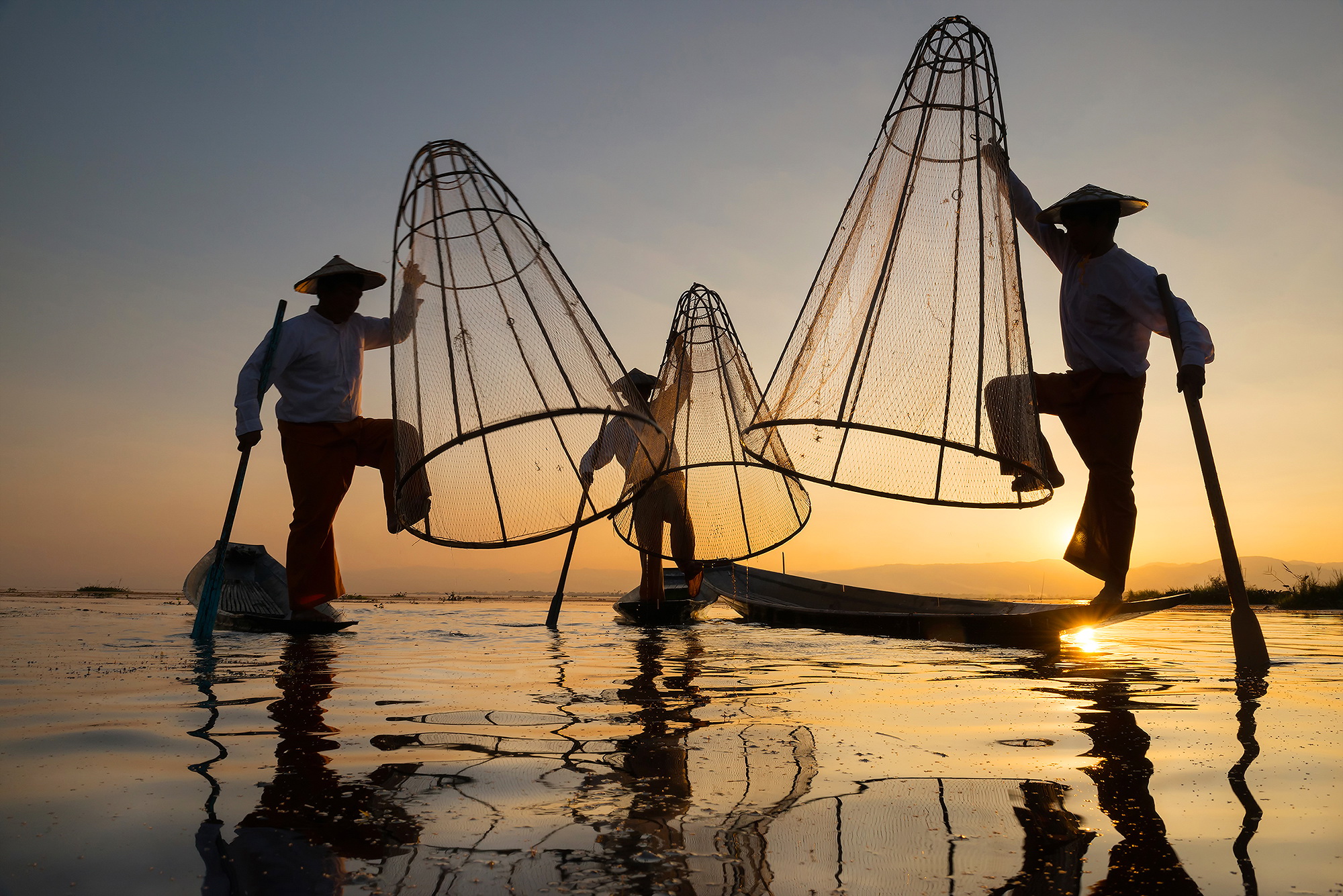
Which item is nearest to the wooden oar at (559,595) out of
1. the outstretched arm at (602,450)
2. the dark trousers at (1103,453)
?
the outstretched arm at (602,450)

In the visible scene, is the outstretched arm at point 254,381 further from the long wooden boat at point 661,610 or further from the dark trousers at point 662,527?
the long wooden boat at point 661,610

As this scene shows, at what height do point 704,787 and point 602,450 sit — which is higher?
point 602,450

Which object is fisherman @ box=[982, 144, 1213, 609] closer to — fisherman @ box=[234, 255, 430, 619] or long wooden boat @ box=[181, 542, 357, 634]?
fisherman @ box=[234, 255, 430, 619]

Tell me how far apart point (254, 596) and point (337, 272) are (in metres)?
3.59

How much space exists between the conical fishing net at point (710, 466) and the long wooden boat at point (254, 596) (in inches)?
123

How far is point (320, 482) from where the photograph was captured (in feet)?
19.5

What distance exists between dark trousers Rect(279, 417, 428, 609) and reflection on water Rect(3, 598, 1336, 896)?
2.16m

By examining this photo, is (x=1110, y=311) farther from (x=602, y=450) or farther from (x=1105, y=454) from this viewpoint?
(x=602, y=450)

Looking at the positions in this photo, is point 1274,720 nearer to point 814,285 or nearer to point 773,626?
point 814,285

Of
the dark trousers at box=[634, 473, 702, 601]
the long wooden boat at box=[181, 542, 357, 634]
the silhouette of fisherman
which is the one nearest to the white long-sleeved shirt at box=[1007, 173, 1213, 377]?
A: the dark trousers at box=[634, 473, 702, 601]

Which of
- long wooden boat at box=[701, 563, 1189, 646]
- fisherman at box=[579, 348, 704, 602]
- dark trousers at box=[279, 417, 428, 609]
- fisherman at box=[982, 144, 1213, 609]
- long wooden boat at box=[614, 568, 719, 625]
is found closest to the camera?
fisherman at box=[982, 144, 1213, 609]

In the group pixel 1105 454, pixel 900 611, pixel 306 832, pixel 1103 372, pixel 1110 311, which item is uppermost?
pixel 1110 311

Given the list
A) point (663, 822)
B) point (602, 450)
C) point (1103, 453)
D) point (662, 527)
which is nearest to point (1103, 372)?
point (1103, 453)

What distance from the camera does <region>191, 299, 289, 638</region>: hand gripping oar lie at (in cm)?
589
